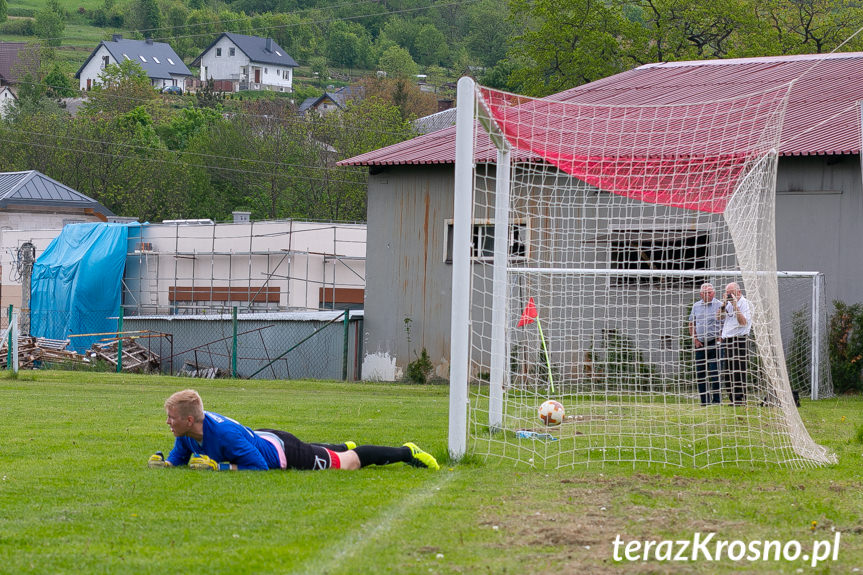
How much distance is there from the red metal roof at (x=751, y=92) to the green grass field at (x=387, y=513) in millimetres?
11789

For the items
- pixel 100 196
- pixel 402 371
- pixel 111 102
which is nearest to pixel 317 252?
pixel 402 371

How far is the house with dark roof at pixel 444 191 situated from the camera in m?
20.6

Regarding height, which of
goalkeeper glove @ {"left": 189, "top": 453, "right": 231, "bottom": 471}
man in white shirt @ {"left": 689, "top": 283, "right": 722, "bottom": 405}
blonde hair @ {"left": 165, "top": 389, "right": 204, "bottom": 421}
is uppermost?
man in white shirt @ {"left": 689, "top": 283, "right": 722, "bottom": 405}

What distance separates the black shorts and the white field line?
1.04 meters

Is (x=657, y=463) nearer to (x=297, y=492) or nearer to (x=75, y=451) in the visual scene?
(x=297, y=492)

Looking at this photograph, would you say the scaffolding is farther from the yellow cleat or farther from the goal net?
the yellow cleat

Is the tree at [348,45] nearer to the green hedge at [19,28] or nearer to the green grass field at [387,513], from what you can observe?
the green hedge at [19,28]

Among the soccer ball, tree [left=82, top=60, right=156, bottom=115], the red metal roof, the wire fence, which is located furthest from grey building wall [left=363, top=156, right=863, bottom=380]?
tree [left=82, top=60, right=156, bottom=115]

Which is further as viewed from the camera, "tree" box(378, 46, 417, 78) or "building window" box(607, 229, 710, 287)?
"tree" box(378, 46, 417, 78)

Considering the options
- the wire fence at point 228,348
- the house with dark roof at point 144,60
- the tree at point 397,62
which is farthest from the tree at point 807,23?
the house with dark roof at point 144,60

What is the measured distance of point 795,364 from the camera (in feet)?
63.0

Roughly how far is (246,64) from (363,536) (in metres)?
153

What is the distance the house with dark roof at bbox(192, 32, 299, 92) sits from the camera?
151500 mm

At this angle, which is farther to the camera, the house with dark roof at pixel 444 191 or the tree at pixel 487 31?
the tree at pixel 487 31
